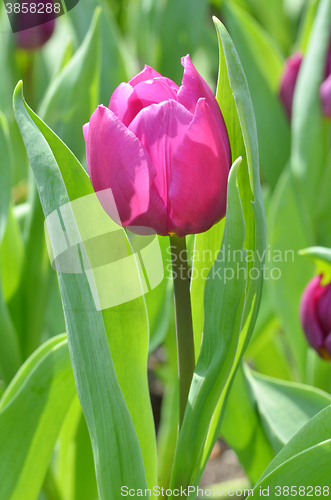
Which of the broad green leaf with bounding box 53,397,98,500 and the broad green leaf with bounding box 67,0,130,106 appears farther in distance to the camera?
the broad green leaf with bounding box 67,0,130,106

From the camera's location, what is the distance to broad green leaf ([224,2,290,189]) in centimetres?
90

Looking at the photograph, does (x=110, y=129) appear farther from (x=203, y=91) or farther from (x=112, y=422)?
(x=112, y=422)

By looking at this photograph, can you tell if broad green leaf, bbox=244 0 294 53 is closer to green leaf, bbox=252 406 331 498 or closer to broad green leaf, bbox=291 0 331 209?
broad green leaf, bbox=291 0 331 209

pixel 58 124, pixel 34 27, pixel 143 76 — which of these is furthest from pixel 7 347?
pixel 34 27

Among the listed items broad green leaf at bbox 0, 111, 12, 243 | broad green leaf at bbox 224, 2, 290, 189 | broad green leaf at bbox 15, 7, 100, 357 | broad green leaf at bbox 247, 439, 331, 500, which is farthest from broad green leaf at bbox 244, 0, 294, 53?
broad green leaf at bbox 247, 439, 331, 500

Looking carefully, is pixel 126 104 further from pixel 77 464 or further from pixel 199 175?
pixel 77 464

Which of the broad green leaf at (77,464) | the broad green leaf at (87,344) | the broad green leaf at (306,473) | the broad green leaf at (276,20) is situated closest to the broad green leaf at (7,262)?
the broad green leaf at (77,464)

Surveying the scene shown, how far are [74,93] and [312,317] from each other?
362 millimetres

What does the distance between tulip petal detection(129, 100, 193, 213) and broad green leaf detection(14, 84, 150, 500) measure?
0.18 feet

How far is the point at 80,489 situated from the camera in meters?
0.63

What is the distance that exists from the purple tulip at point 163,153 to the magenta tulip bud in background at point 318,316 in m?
0.28

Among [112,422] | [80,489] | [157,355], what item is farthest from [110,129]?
[157,355]

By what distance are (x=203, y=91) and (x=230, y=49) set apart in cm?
3

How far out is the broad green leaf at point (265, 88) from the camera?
90cm
